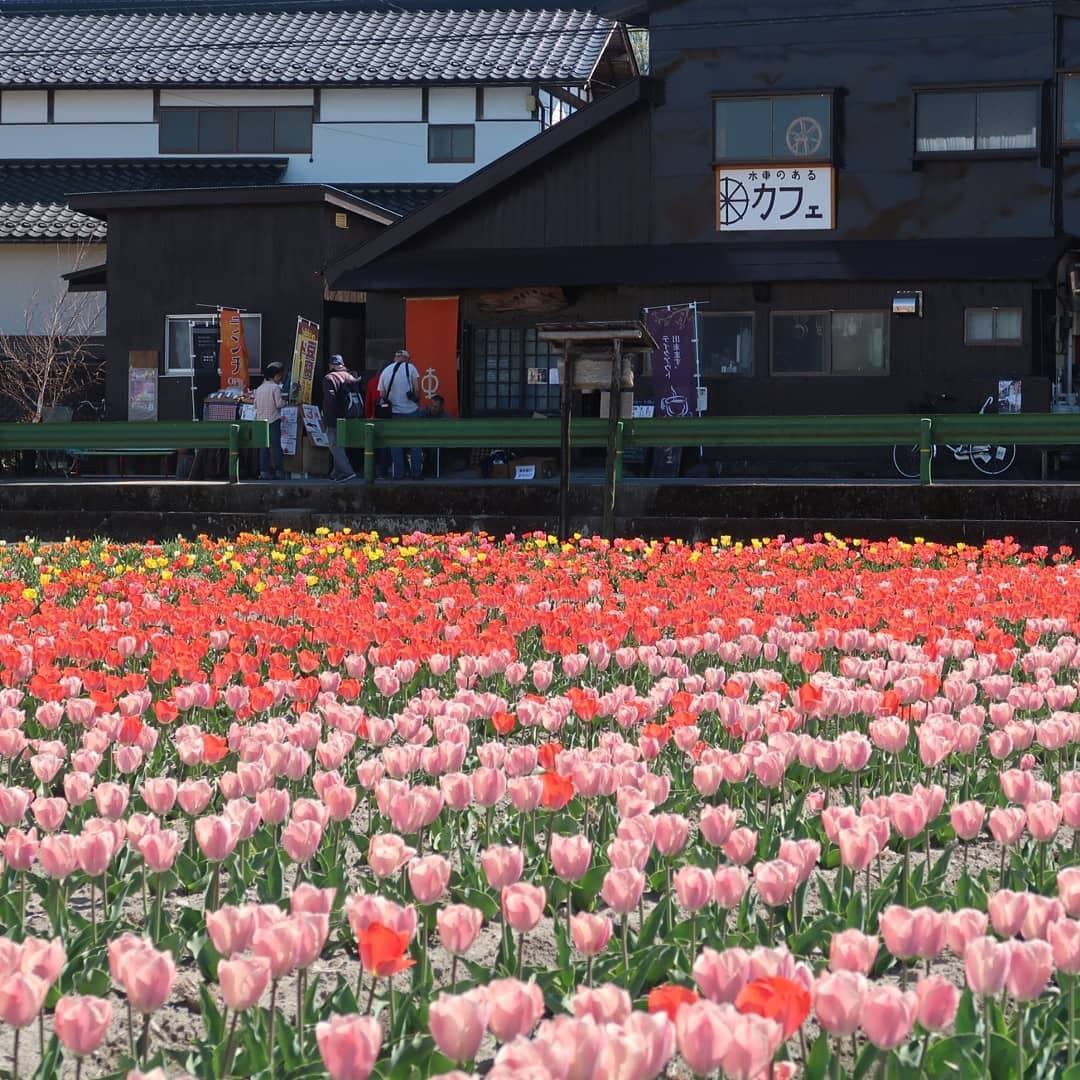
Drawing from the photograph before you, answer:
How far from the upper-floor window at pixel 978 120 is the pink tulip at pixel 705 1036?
2216 cm

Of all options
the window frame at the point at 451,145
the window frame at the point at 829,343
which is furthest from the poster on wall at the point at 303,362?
the window frame at the point at 451,145

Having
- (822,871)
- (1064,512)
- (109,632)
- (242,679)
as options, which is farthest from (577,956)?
(1064,512)

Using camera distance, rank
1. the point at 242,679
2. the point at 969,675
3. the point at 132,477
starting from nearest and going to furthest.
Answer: the point at 969,675 → the point at 242,679 → the point at 132,477

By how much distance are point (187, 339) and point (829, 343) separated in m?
11.1

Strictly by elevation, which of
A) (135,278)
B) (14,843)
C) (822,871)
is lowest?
(822,871)

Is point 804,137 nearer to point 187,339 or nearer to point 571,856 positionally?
point 187,339

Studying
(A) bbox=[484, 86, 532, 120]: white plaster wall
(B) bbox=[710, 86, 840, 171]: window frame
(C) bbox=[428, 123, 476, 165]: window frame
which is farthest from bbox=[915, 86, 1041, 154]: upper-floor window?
(C) bbox=[428, 123, 476, 165]: window frame

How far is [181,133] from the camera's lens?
3412 centimetres

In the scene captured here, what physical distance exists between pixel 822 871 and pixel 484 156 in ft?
98.5

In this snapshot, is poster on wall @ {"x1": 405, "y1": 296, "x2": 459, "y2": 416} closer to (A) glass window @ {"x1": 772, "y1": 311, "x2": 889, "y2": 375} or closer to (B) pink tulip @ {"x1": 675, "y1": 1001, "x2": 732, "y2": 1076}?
(A) glass window @ {"x1": 772, "y1": 311, "x2": 889, "y2": 375}

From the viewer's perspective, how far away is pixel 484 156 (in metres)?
33.1

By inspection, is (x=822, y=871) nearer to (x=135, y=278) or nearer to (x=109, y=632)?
(x=109, y=632)

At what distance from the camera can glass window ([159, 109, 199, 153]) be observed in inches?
1341

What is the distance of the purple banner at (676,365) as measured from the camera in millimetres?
23172
